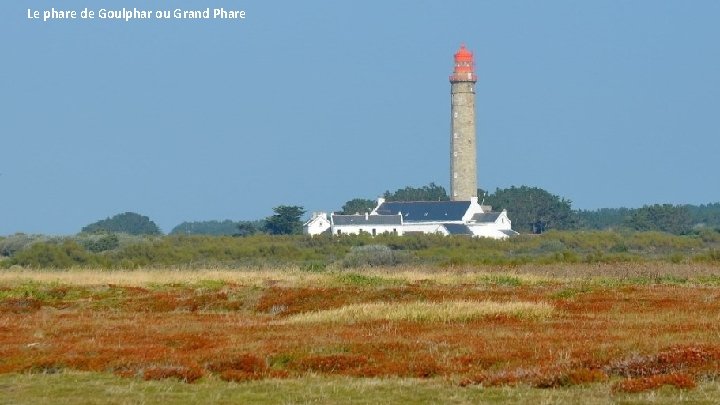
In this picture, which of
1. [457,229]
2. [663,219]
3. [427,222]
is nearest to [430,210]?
[427,222]

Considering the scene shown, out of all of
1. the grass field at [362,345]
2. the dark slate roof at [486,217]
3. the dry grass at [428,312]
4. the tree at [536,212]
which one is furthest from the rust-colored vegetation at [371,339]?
the tree at [536,212]

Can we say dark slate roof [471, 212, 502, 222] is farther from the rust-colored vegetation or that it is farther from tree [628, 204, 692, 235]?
the rust-colored vegetation

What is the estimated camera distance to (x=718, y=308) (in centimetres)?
3084

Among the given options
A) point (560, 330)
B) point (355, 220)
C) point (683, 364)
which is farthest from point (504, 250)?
point (683, 364)

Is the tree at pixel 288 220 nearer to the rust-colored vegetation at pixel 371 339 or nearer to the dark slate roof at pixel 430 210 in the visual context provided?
the dark slate roof at pixel 430 210

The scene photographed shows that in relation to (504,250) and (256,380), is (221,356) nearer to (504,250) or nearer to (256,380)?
(256,380)

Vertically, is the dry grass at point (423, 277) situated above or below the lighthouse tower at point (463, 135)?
below

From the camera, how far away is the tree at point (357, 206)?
459 ft

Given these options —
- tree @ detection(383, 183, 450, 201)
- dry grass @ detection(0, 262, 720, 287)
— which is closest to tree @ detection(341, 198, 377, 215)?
tree @ detection(383, 183, 450, 201)

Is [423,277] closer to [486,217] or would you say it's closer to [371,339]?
[371,339]

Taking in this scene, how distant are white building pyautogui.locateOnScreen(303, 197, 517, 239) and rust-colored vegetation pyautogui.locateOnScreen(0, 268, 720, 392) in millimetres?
71084

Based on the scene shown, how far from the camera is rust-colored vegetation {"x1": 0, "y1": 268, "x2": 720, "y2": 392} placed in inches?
749

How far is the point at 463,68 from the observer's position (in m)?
120

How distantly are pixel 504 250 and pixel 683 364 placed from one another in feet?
234
